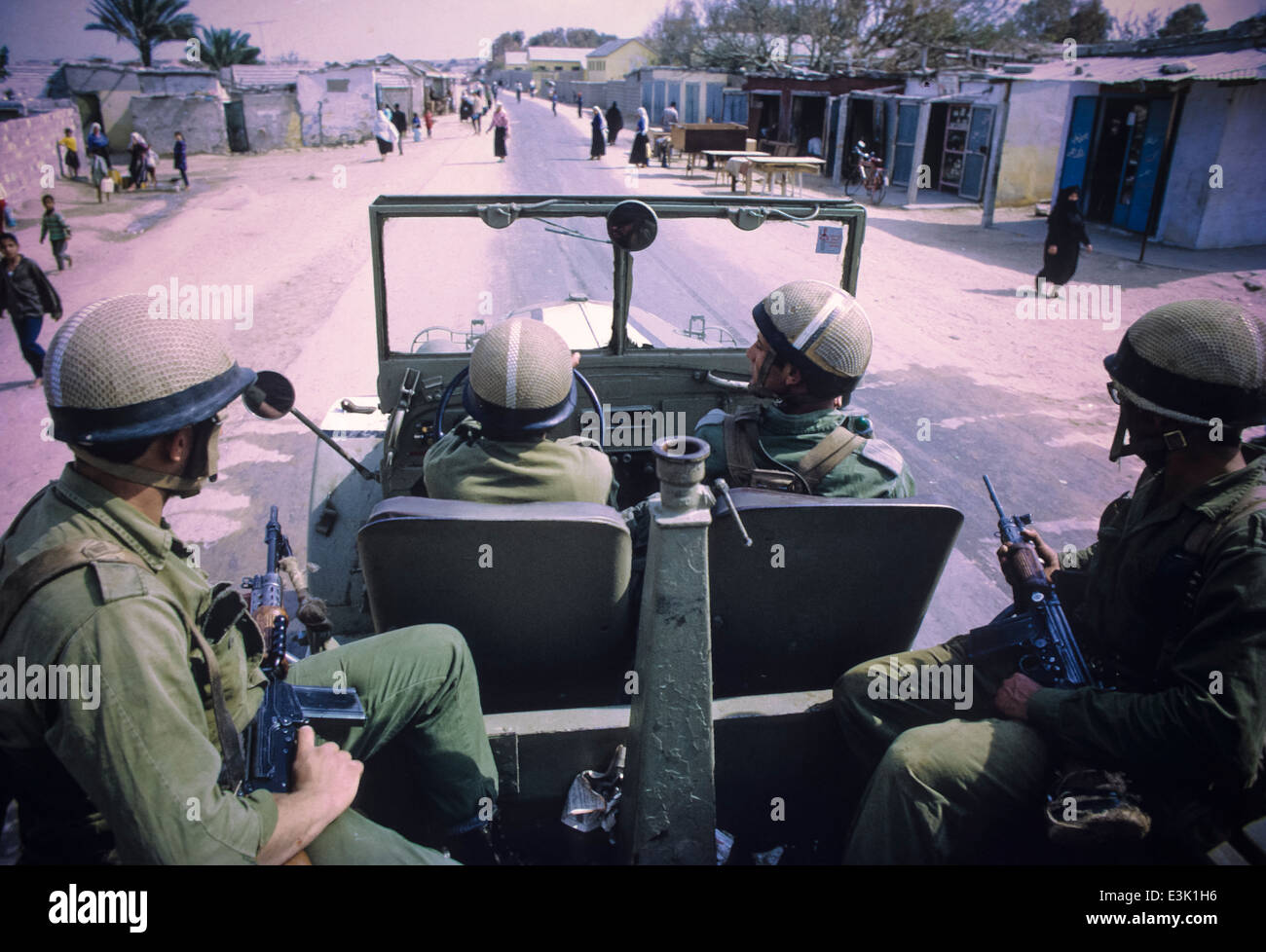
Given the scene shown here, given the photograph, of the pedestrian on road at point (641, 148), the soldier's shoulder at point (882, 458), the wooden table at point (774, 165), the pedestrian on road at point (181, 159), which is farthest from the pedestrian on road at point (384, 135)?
the soldier's shoulder at point (882, 458)

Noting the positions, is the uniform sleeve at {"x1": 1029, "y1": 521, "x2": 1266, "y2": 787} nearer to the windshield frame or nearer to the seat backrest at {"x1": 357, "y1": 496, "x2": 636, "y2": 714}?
the seat backrest at {"x1": 357, "y1": 496, "x2": 636, "y2": 714}

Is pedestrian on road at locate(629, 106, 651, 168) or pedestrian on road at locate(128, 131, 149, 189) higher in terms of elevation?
pedestrian on road at locate(629, 106, 651, 168)

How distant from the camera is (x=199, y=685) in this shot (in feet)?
5.55

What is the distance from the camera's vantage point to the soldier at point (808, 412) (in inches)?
101

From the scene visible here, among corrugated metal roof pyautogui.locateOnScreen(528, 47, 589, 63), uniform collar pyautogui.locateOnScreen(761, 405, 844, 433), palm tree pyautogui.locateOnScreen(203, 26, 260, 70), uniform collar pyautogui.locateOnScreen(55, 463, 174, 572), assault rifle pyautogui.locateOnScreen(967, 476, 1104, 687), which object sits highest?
Answer: corrugated metal roof pyautogui.locateOnScreen(528, 47, 589, 63)

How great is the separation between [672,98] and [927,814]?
3987 cm

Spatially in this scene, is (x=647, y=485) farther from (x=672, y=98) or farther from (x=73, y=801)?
(x=672, y=98)

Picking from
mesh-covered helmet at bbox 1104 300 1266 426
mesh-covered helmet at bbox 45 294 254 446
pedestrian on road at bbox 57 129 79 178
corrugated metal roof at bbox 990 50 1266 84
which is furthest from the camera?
pedestrian on road at bbox 57 129 79 178

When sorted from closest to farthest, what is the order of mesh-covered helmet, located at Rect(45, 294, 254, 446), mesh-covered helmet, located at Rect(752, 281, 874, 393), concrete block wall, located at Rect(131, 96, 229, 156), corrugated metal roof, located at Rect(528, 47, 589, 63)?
mesh-covered helmet, located at Rect(45, 294, 254, 446)
mesh-covered helmet, located at Rect(752, 281, 874, 393)
concrete block wall, located at Rect(131, 96, 229, 156)
corrugated metal roof, located at Rect(528, 47, 589, 63)

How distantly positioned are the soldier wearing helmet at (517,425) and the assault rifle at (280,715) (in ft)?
2.13

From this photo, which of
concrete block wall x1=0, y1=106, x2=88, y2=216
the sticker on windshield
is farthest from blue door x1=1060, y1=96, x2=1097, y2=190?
concrete block wall x1=0, y1=106, x2=88, y2=216

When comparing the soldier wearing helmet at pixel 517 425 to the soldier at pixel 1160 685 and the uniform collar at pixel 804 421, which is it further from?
the soldier at pixel 1160 685

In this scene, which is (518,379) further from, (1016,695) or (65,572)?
(1016,695)

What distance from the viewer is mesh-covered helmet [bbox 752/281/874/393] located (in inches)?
101
